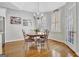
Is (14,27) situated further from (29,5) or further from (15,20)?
(29,5)

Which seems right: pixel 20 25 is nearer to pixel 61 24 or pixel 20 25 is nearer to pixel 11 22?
pixel 11 22

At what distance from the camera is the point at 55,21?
9.04 m

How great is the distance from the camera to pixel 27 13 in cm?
999

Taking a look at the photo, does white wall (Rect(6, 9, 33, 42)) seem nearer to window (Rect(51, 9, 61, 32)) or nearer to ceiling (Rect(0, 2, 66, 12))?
ceiling (Rect(0, 2, 66, 12))

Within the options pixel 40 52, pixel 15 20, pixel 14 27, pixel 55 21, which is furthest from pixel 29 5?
pixel 40 52

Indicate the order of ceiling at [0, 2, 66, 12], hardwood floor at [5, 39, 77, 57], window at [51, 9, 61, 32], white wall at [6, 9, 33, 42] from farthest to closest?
1. window at [51, 9, 61, 32]
2. white wall at [6, 9, 33, 42]
3. ceiling at [0, 2, 66, 12]
4. hardwood floor at [5, 39, 77, 57]

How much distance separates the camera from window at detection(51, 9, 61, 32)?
852cm

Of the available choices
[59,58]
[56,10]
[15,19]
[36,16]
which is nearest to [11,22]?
[15,19]

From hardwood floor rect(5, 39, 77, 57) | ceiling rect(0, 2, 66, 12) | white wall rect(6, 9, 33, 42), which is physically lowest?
hardwood floor rect(5, 39, 77, 57)

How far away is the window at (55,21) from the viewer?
852cm

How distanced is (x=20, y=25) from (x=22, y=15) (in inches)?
34.3

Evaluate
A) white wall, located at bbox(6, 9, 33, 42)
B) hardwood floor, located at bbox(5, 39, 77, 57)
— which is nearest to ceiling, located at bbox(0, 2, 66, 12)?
white wall, located at bbox(6, 9, 33, 42)

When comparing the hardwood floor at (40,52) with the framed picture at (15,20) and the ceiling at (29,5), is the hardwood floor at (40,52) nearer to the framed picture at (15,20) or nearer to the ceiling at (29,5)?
the ceiling at (29,5)

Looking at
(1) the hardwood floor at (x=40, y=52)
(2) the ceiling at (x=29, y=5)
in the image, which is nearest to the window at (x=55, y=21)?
(2) the ceiling at (x=29, y=5)
